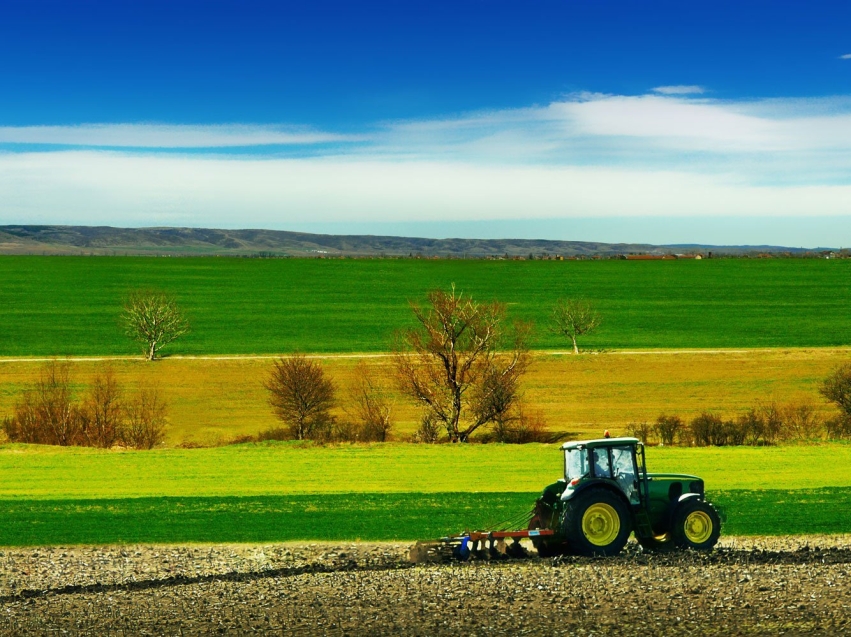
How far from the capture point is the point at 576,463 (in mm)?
16891

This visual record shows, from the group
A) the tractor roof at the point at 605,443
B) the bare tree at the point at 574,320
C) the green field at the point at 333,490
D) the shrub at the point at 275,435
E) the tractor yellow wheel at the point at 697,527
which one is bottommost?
the shrub at the point at 275,435

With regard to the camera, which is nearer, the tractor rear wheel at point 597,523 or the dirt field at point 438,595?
the dirt field at point 438,595

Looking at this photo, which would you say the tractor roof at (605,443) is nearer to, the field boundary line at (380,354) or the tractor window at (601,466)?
the tractor window at (601,466)

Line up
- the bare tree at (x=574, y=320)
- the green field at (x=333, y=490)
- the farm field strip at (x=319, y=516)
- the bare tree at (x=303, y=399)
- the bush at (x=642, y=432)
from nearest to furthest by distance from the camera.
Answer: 1. the farm field strip at (x=319, y=516)
2. the green field at (x=333, y=490)
3. the bush at (x=642, y=432)
4. the bare tree at (x=303, y=399)
5. the bare tree at (x=574, y=320)

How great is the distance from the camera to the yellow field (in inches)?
2311

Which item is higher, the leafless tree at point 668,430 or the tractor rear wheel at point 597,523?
the tractor rear wheel at point 597,523

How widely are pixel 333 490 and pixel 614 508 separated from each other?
44.0 ft

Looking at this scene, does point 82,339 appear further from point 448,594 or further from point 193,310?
point 448,594

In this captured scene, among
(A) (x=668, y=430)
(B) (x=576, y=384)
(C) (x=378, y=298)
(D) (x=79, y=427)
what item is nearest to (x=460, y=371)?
(A) (x=668, y=430)

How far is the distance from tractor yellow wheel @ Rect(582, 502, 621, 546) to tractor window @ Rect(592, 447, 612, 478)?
18.8 inches

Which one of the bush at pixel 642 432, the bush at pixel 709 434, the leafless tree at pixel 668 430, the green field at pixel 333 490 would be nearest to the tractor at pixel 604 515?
the green field at pixel 333 490

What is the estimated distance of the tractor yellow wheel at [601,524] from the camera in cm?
1661

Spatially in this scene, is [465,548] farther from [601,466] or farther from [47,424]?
[47,424]

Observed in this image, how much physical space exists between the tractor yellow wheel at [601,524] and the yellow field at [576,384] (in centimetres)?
3501
